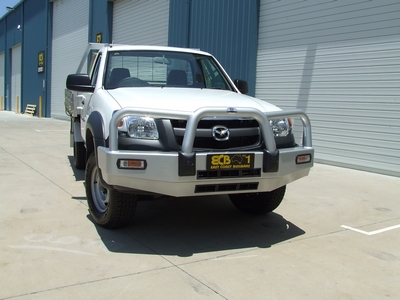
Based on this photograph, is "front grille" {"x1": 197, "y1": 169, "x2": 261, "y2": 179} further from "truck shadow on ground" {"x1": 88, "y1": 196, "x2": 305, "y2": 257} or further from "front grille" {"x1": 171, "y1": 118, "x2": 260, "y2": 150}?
"truck shadow on ground" {"x1": 88, "y1": 196, "x2": 305, "y2": 257}

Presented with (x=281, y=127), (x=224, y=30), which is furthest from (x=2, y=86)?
(x=281, y=127)

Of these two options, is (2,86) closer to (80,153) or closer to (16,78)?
(16,78)

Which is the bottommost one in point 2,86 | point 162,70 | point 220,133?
point 220,133

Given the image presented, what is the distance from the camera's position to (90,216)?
4684 millimetres

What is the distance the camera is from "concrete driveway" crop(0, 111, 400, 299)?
3068 millimetres

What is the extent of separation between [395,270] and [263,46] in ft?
25.8

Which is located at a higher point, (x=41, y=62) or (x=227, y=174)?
(x=41, y=62)

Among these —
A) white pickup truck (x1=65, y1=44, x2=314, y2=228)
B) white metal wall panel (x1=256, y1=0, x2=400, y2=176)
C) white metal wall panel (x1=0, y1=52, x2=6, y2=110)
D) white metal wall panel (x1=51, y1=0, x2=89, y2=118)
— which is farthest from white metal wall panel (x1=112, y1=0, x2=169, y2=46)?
white metal wall panel (x1=0, y1=52, x2=6, y2=110)

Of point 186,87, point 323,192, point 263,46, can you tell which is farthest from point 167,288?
point 263,46

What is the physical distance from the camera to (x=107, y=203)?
4.14m

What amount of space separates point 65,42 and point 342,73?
19.0 m

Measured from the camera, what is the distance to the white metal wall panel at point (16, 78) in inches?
1222

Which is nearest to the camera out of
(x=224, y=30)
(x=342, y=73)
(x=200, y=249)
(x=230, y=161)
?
(x=230, y=161)

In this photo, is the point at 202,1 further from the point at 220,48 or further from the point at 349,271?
the point at 349,271
